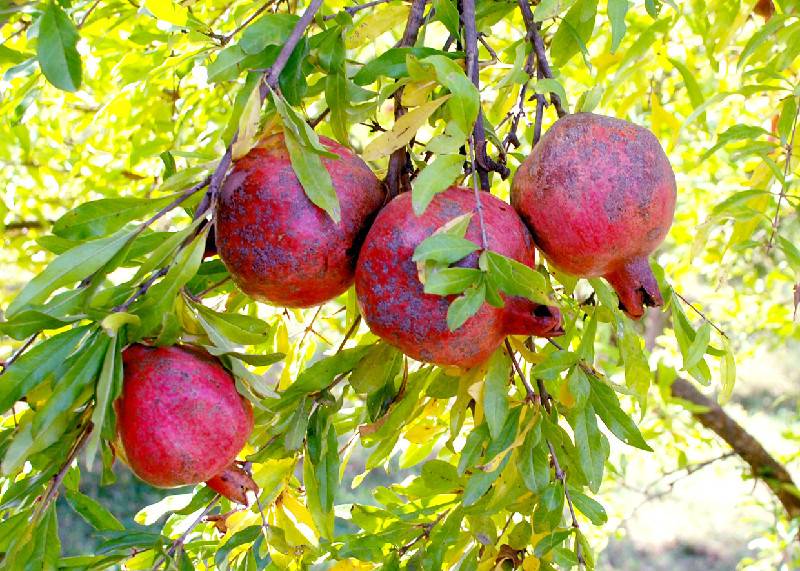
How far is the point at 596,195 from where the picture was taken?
0.80 metres

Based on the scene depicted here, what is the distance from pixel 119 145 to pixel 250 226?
158 centimetres

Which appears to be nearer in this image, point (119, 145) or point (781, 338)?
point (119, 145)

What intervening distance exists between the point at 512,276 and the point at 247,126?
0.27 metres

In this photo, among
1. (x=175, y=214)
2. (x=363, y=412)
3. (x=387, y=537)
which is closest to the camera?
(x=387, y=537)

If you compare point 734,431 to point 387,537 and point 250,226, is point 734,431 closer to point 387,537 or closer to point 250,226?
point 387,537

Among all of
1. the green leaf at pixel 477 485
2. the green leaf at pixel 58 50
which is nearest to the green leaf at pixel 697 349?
the green leaf at pixel 477 485

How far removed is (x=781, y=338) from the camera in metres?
2.66

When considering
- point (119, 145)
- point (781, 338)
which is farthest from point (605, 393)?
point (781, 338)

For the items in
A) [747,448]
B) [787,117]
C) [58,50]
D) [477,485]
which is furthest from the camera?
[747,448]

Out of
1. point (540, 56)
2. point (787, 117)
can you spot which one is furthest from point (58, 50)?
point (787, 117)

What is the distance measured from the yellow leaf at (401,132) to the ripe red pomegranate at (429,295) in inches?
3.0

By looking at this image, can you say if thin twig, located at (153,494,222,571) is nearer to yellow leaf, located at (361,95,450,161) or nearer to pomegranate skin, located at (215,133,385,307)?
pomegranate skin, located at (215,133,385,307)

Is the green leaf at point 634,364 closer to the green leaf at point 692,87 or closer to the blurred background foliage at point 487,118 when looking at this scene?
the blurred background foliage at point 487,118

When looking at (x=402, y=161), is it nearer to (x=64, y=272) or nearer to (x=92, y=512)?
(x=64, y=272)
